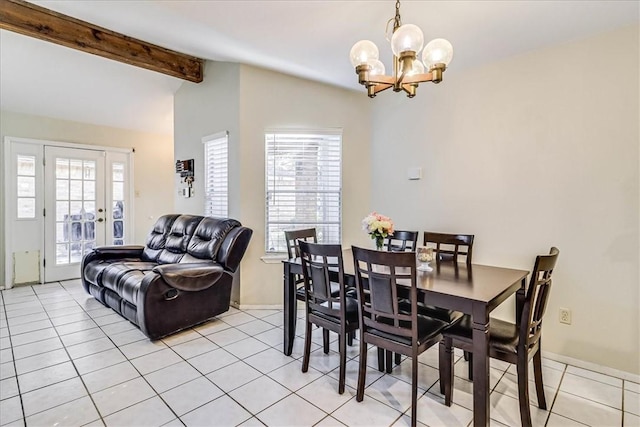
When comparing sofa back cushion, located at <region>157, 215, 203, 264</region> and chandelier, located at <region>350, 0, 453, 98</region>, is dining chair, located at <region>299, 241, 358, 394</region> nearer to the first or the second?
chandelier, located at <region>350, 0, 453, 98</region>

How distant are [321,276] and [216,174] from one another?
2.51 meters

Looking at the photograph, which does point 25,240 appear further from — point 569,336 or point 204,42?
point 569,336

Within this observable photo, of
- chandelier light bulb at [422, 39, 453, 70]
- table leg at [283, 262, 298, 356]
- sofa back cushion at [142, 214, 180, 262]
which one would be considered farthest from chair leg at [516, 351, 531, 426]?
sofa back cushion at [142, 214, 180, 262]

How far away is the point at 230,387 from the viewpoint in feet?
7.45

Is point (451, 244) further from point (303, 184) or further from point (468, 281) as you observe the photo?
point (303, 184)

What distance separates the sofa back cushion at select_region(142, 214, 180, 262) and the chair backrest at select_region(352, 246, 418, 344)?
3.15 meters

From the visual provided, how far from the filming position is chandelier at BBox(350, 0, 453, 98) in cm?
190

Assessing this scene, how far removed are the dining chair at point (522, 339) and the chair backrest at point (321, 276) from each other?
71 cm

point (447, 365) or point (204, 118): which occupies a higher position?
point (204, 118)

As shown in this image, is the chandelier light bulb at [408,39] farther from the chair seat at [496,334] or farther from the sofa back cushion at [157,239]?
the sofa back cushion at [157,239]

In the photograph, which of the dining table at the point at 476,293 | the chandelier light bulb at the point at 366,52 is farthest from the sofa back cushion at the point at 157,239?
the chandelier light bulb at the point at 366,52

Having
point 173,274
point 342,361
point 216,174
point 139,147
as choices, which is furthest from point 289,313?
point 139,147

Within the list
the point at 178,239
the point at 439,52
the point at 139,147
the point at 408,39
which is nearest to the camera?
the point at 408,39

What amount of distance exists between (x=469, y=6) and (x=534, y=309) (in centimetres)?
198
